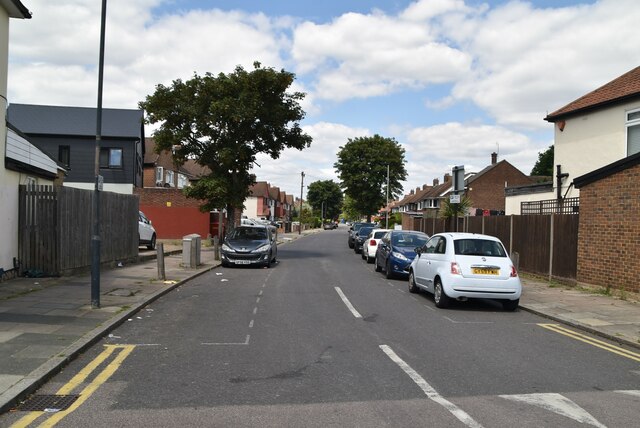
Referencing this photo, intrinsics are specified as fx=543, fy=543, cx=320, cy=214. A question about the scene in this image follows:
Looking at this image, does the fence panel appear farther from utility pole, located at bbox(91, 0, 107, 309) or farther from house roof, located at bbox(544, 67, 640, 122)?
utility pole, located at bbox(91, 0, 107, 309)

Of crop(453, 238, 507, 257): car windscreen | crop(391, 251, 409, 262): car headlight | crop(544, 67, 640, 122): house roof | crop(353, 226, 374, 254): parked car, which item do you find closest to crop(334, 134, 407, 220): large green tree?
crop(353, 226, 374, 254): parked car

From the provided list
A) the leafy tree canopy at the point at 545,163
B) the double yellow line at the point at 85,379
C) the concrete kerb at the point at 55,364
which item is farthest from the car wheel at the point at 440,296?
the leafy tree canopy at the point at 545,163

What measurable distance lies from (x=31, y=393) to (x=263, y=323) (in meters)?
4.36

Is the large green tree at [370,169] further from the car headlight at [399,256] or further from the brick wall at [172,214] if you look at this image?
the car headlight at [399,256]

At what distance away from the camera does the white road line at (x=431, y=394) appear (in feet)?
15.9

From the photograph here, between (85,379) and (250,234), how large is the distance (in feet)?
50.2

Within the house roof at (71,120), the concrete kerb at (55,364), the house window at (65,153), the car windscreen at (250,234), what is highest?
the house roof at (71,120)

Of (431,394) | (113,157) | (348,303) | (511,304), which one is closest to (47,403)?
(431,394)

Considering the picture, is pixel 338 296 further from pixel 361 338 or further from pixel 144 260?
Result: pixel 144 260

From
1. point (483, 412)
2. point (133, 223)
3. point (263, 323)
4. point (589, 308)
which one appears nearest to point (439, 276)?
point (589, 308)

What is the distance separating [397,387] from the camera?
5762 mm

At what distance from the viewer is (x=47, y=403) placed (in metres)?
5.14

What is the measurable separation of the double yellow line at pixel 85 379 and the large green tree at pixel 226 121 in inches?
706

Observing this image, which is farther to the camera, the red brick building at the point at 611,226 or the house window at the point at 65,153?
the house window at the point at 65,153
